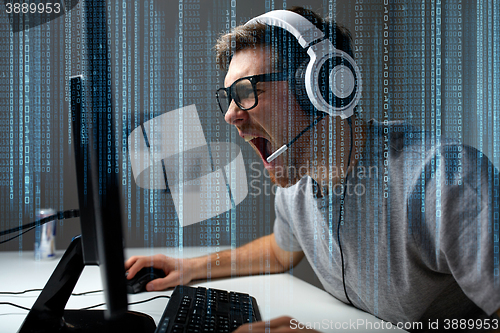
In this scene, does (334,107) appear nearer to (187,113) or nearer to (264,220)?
(187,113)

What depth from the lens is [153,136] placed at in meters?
0.76

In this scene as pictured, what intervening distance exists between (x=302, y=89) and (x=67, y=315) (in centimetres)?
63

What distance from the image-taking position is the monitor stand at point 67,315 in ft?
1.64

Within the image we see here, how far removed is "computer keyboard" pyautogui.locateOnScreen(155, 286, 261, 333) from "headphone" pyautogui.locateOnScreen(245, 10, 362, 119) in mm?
407

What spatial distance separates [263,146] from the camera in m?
0.73

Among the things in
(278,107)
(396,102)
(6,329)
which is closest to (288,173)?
(278,107)

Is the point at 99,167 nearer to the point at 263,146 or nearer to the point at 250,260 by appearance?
the point at 263,146

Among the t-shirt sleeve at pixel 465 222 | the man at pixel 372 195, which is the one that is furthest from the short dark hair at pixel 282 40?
the t-shirt sleeve at pixel 465 222

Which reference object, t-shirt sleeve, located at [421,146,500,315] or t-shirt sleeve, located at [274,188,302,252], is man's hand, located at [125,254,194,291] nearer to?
t-shirt sleeve, located at [274,188,302,252]

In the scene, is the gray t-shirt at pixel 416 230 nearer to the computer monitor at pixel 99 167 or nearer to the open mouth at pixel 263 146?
the open mouth at pixel 263 146

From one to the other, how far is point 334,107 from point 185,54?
14.2 inches

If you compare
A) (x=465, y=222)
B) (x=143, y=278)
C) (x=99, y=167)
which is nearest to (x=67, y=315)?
(x=143, y=278)

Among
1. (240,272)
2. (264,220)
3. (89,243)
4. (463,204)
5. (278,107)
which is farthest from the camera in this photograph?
(264,220)

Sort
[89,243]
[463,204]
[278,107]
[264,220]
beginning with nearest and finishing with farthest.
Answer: [89,243] → [463,204] → [278,107] → [264,220]
